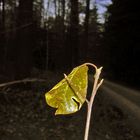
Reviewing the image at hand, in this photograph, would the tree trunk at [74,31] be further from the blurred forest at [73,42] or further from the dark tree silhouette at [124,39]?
the dark tree silhouette at [124,39]

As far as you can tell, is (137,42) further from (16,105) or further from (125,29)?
(16,105)

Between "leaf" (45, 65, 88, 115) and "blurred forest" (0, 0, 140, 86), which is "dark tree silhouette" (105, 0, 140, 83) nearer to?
"blurred forest" (0, 0, 140, 86)

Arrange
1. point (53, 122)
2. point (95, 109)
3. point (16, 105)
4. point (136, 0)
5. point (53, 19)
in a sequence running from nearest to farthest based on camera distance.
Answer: point (53, 122), point (16, 105), point (95, 109), point (136, 0), point (53, 19)

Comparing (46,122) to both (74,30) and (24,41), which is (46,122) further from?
(74,30)

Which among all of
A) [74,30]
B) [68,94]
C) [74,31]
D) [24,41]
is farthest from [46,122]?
[74,30]

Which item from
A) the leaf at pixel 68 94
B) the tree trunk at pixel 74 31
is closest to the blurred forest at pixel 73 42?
the tree trunk at pixel 74 31

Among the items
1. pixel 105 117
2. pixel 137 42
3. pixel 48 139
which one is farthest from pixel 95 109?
pixel 137 42

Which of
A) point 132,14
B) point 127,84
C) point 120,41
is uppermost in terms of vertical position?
point 132,14

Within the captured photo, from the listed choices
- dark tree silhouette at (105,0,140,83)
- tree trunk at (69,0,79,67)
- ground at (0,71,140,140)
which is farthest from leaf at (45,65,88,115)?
tree trunk at (69,0,79,67)

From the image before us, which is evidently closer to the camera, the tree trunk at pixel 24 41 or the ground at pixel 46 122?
the ground at pixel 46 122
